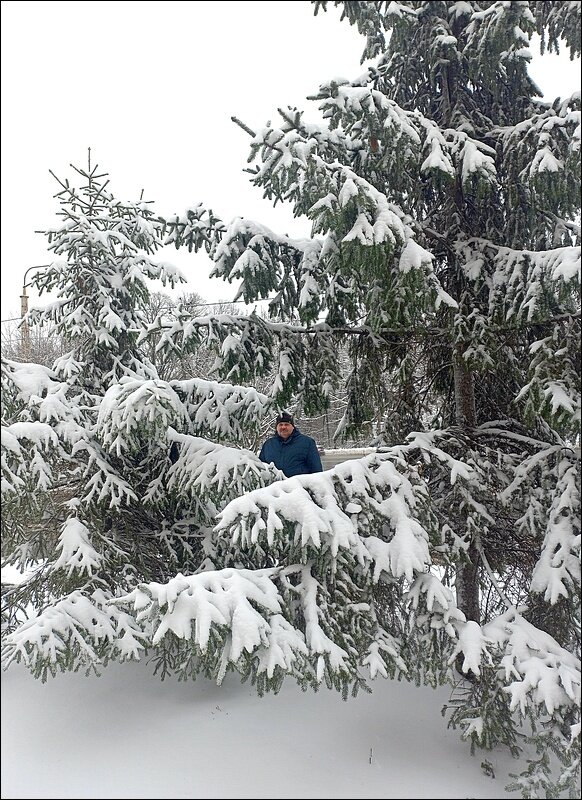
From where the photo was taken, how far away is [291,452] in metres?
5.44

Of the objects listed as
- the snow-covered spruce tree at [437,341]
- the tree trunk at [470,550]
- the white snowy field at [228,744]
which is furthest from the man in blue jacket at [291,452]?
the white snowy field at [228,744]

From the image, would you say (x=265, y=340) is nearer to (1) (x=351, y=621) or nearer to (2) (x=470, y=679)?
(1) (x=351, y=621)

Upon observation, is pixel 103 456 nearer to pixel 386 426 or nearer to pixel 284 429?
pixel 284 429

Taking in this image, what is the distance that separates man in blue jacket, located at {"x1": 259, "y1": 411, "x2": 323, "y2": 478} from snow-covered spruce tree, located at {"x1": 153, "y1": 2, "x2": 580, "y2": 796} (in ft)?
1.65

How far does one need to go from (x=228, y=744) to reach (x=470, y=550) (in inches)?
82.1

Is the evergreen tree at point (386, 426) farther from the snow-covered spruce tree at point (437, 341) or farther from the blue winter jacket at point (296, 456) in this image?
the blue winter jacket at point (296, 456)

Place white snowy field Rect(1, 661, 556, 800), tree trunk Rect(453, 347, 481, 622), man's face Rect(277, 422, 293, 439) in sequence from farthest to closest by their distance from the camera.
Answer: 1. man's face Rect(277, 422, 293, 439)
2. tree trunk Rect(453, 347, 481, 622)
3. white snowy field Rect(1, 661, 556, 800)

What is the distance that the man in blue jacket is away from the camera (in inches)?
214

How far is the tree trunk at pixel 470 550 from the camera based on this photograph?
15.5 feet

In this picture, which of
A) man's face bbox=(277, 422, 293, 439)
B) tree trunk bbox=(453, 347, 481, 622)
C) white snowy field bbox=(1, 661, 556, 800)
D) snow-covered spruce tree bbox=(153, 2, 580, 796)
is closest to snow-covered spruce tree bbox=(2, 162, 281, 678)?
man's face bbox=(277, 422, 293, 439)

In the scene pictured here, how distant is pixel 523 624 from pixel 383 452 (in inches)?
50.8

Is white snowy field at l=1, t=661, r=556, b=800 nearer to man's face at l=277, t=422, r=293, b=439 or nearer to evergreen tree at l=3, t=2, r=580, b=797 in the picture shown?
evergreen tree at l=3, t=2, r=580, b=797

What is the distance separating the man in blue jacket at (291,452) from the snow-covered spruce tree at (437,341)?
50 centimetres

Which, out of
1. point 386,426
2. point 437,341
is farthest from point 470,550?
point 437,341
